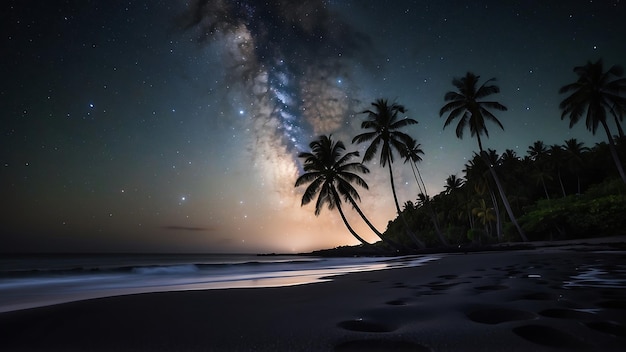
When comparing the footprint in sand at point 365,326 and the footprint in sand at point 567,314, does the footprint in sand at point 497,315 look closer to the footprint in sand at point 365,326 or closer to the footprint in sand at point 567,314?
the footprint in sand at point 567,314

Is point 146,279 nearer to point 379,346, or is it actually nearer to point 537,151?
point 379,346

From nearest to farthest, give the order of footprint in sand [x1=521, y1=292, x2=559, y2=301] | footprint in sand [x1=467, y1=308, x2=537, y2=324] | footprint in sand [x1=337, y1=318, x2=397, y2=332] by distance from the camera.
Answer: footprint in sand [x1=337, y1=318, x2=397, y2=332] → footprint in sand [x1=467, y1=308, x2=537, y2=324] → footprint in sand [x1=521, y1=292, x2=559, y2=301]

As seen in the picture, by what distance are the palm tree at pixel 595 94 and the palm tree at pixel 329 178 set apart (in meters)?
16.8

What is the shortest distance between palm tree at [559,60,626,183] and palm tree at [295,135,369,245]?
16789 millimetres

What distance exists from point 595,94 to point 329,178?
820 inches

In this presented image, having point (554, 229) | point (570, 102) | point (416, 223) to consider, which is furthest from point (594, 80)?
point (416, 223)

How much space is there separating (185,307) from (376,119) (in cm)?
2534

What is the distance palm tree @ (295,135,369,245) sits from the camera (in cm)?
2633

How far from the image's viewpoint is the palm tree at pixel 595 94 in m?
23.3

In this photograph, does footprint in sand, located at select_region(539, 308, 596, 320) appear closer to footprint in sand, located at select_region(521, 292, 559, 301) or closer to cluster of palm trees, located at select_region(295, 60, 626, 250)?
footprint in sand, located at select_region(521, 292, 559, 301)

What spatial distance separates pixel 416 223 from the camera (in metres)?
56.2

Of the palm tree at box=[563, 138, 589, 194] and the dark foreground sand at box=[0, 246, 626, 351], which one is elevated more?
the palm tree at box=[563, 138, 589, 194]

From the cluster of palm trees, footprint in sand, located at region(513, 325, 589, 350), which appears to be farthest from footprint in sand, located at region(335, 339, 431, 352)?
the cluster of palm trees

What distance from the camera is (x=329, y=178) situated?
87.3 ft
